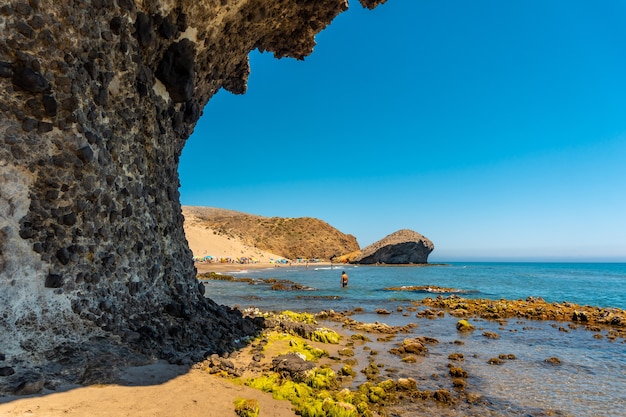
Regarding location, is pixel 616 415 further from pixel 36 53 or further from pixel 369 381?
pixel 36 53

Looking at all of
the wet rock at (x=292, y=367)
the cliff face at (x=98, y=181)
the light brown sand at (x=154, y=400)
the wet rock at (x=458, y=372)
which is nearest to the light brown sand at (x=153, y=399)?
the light brown sand at (x=154, y=400)

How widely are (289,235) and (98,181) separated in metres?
117

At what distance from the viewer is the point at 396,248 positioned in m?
102

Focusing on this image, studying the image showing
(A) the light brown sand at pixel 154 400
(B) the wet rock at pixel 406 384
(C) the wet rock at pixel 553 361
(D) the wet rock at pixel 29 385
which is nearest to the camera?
(A) the light brown sand at pixel 154 400

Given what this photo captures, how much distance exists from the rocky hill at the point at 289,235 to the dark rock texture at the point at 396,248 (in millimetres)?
21512

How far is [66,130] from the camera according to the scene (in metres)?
7.52

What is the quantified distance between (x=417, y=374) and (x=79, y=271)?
9.27 meters

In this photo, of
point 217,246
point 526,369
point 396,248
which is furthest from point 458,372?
point 396,248

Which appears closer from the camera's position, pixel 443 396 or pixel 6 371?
pixel 6 371

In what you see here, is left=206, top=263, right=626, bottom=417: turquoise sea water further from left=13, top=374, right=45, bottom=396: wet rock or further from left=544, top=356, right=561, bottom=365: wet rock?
left=13, top=374, right=45, bottom=396: wet rock

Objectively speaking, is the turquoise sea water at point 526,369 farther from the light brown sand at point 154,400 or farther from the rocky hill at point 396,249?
the rocky hill at point 396,249

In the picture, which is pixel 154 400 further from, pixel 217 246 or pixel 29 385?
pixel 217 246

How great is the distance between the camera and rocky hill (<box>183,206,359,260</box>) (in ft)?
384

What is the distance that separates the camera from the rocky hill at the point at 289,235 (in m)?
117
